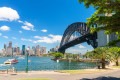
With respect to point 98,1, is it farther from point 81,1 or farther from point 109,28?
point 109,28

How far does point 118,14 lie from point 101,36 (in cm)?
8077

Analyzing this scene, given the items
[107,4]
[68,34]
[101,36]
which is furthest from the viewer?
[68,34]

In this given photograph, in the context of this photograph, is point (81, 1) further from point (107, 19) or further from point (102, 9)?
point (107, 19)

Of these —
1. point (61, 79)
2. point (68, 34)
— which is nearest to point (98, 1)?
point (61, 79)

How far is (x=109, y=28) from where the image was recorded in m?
10.8

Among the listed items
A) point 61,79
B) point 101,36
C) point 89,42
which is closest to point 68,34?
point 89,42

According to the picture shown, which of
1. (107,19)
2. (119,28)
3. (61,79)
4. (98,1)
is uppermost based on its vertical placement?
(98,1)

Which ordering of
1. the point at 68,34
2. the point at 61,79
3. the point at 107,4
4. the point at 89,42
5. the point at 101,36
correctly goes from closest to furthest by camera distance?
the point at 107,4, the point at 61,79, the point at 101,36, the point at 89,42, the point at 68,34

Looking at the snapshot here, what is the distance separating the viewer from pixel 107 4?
377 inches

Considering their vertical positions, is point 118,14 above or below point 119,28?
above

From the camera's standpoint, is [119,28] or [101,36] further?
[101,36]

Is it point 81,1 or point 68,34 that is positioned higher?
point 68,34

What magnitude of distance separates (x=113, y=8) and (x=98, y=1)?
1331 mm

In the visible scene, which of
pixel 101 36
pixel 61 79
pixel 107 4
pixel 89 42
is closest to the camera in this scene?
pixel 107 4
